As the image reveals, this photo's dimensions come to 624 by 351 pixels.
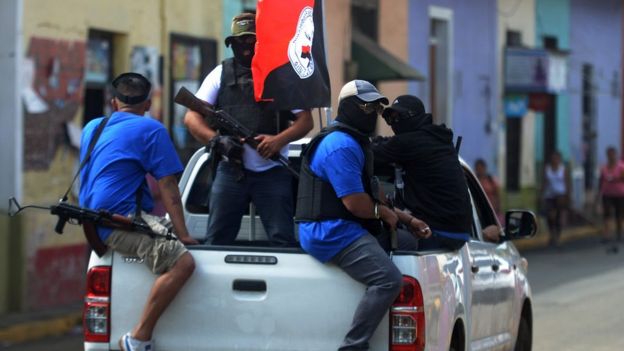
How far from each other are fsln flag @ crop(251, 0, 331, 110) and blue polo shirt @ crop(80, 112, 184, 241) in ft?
2.61

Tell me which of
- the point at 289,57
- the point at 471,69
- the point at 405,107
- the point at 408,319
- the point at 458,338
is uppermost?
the point at 471,69

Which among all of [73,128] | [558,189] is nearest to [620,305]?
[73,128]

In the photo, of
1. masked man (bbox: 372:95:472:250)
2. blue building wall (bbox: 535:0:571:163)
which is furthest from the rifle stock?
blue building wall (bbox: 535:0:571:163)

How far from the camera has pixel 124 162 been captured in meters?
7.10

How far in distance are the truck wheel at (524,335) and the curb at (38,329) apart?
510 centimetres

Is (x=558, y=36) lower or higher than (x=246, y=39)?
higher

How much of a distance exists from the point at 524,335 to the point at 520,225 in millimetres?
945

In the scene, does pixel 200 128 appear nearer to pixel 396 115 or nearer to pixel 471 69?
pixel 396 115

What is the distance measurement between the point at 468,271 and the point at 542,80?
19668mm

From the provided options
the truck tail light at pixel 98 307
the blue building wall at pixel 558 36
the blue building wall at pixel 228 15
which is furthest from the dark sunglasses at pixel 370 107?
the blue building wall at pixel 558 36

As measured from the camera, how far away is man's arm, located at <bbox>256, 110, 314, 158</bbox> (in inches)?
298

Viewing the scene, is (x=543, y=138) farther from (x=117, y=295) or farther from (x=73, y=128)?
(x=117, y=295)

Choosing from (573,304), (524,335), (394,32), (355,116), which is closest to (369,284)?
(355,116)

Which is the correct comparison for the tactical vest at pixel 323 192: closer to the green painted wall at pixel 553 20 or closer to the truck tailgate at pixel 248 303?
the truck tailgate at pixel 248 303
